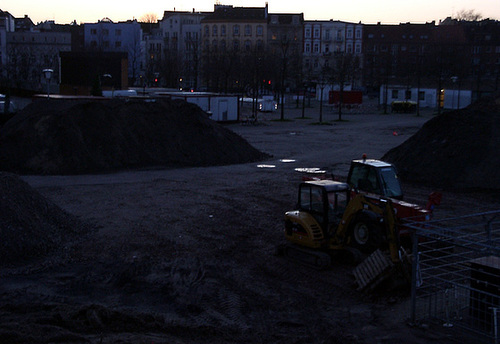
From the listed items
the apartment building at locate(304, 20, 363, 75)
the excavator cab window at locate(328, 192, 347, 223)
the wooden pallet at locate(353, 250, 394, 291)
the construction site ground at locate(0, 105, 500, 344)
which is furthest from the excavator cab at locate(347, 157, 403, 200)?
the apartment building at locate(304, 20, 363, 75)

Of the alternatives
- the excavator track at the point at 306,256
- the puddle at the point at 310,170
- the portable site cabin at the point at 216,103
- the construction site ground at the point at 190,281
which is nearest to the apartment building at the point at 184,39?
the portable site cabin at the point at 216,103

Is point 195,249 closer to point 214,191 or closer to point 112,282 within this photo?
point 112,282

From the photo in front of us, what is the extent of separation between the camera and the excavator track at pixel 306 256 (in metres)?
14.0

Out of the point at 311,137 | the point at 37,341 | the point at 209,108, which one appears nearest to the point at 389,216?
the point at 37,341

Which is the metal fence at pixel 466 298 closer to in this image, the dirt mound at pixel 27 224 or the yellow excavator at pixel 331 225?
the yellow excavator at pixel 331 225

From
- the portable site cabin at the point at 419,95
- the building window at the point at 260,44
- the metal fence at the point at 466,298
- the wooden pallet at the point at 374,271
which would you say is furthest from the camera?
the building window at the point at 260,44

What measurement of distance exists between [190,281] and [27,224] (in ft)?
17.0

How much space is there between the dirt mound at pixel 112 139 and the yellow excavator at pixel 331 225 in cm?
1697

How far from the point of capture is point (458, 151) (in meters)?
27.0

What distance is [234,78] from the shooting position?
90.5 metres

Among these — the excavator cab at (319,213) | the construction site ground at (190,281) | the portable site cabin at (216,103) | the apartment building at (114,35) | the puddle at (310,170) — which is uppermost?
the apartment building at (114,35)

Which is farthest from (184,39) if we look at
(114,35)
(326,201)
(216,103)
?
(326,201)

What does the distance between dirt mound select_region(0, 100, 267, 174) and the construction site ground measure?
423cm

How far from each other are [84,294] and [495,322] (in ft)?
26.9
